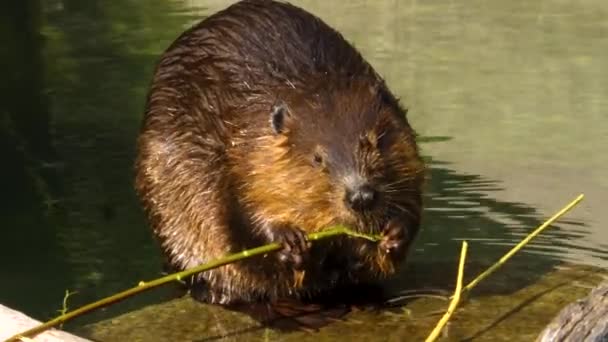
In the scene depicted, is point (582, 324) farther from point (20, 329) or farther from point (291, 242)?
point (20, 329)

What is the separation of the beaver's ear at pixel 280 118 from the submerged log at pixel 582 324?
1.16 meters

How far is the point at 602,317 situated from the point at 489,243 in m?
1.87

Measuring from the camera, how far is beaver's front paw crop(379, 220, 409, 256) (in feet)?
11.7

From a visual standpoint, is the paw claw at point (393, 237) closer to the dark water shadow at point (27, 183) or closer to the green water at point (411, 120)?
the green water at point (411, 120)

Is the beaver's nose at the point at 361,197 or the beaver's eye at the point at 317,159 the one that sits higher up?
the beaver's eye at the point at 317,159

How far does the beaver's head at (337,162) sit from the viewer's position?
133 inches

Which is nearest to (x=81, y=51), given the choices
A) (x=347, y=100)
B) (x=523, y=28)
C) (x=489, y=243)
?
(x=523, y=28)

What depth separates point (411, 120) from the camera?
6.26 m

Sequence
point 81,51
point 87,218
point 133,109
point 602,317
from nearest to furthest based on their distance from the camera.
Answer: point 602,317
point 87,218
point 133,109
point 81,51

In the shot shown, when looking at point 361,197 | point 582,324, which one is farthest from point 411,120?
point 582,324

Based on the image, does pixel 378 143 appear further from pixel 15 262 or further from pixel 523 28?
pixel 523 28

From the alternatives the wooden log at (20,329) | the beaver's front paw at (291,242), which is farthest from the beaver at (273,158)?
the wooden log at (20,329)

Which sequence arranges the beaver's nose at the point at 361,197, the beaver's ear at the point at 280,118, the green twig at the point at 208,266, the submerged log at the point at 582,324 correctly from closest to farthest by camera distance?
the submerged log at the point at 582,324 → the green twig at the point at 208,266 → the beaver's nose at the point at 361,197 → the beaver's ear at the point at 280,118

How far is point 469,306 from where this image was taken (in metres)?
3.72
